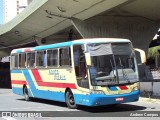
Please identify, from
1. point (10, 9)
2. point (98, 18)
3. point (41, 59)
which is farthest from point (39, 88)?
point (10, 9)

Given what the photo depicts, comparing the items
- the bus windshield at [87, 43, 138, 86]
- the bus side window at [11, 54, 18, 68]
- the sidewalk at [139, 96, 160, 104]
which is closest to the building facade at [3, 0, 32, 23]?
the bus side window at [11, 54, 18, 68]

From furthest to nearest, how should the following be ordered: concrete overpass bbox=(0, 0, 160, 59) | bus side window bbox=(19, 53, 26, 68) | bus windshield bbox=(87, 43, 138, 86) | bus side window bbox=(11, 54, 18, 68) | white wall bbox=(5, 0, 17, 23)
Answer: white wall bbox=(5, 0, 17, 23), concrete overpass bbox=(0, 0, 160, 59), bus side window bbox=(11, 54, 18, 68), bus side window bbox=(19, 53, 26, 68), bus windshield bbox=(87, 43, 138, 86)

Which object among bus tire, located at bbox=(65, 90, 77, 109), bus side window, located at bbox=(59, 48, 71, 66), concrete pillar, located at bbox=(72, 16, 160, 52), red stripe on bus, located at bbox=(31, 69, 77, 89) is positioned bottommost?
bus tire, located at bbox=(65, 90, 77, 109)

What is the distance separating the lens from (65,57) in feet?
51.2

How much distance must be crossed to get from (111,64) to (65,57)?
2.48m

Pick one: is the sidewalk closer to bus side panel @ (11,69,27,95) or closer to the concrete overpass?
bus side panel @ (11,69,27,95)

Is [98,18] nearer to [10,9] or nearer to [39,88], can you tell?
[39,88]

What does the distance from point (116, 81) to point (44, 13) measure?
20.7m

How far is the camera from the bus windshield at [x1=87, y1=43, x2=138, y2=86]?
13641 mm

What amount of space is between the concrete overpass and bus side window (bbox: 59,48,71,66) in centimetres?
1207

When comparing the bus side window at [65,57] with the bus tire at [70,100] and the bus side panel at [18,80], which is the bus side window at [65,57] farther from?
the bus side panel at [18,80]

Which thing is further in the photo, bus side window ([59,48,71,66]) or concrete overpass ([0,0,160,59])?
concrete overpass ([0,0,160,59])

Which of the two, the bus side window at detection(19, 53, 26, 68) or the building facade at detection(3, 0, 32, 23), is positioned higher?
the building facade at detection(3, 0, 32, 23)

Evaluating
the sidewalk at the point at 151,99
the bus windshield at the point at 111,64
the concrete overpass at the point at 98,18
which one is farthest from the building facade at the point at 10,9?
the bus windshield at the point at 111,64
